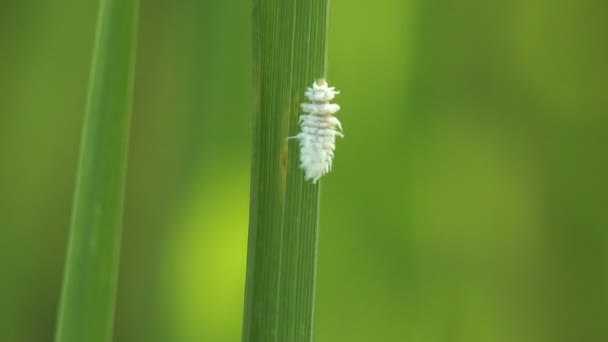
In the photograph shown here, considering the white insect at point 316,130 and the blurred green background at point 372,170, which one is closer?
the white insect at point 316,130

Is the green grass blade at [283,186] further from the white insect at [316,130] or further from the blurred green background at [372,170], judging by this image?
the blurred green background at [372,170]

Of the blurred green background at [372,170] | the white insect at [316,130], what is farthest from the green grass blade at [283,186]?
the blurred green background at [372,170]

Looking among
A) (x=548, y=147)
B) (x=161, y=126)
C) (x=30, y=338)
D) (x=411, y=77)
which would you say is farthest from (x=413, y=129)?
(x=30, y=338)

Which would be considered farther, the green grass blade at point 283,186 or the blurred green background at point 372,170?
the blurred green background at point 372,170

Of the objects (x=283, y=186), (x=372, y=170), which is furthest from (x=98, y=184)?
(x=372, y=170)

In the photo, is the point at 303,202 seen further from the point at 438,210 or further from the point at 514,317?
the point at 514,317

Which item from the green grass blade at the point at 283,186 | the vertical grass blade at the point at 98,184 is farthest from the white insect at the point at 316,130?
the vertical grass blade at the point at 98,184

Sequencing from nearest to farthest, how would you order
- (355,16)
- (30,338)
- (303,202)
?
(303,202) → (30,338) → (355,16)
